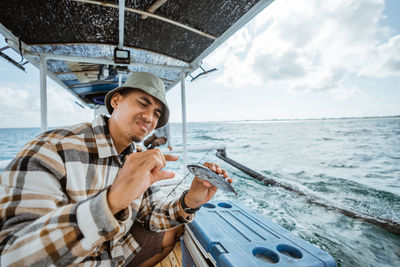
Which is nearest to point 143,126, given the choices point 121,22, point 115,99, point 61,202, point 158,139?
point 115,99

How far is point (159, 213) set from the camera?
4.82 feet

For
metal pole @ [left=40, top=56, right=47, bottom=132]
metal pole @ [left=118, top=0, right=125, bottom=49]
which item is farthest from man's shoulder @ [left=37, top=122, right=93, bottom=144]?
metal pole @ [left=40, top=56, right=47, bottom=132]

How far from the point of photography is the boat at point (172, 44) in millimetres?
1199

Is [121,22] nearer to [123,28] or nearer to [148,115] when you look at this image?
[123,28]

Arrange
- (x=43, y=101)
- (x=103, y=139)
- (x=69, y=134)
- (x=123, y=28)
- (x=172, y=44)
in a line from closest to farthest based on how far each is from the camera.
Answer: (x=69, y=134)
(x=103, y=139)
(x=123, y=28)
(x=172, y=44)
(x=43, y=101)

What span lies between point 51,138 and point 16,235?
1.66 feet

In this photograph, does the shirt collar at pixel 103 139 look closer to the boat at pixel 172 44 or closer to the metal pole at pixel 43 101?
the boat at pixel 172 44

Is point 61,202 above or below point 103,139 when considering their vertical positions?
below

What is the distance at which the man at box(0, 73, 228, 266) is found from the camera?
59cm

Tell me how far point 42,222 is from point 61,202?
7.9 inches

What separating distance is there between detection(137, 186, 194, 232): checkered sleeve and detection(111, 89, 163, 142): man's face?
2.02ft

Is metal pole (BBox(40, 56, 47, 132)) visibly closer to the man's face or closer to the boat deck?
the man's face

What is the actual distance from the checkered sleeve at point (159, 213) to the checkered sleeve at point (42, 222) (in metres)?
0.81

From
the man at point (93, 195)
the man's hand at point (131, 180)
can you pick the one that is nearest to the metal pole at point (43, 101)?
the man at point (93, 195)
